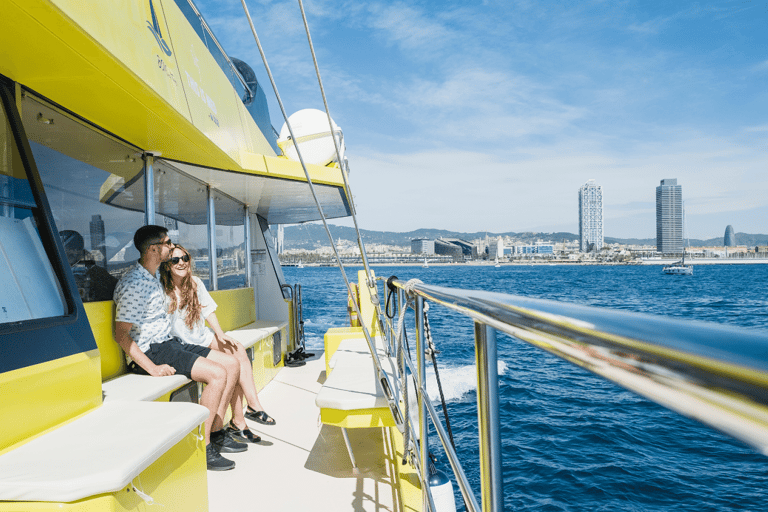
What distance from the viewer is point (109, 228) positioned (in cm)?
313

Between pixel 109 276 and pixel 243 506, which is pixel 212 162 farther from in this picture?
pixel 243 506

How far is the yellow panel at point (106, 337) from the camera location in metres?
2.74

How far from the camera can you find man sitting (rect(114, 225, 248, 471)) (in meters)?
2.87

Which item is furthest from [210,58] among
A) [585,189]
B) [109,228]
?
[585,189]

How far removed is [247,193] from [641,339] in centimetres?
521

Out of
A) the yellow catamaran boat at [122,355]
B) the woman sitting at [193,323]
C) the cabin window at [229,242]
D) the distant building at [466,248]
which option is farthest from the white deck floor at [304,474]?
the distant building at [466,248]

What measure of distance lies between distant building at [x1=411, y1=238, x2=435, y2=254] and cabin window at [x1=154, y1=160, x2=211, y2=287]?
10343 cm

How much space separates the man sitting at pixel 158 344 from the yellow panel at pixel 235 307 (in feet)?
5.00

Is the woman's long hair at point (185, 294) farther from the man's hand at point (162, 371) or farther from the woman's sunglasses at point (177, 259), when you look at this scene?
the man's hand at point (162, 371)

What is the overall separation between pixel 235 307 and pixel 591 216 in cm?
13893

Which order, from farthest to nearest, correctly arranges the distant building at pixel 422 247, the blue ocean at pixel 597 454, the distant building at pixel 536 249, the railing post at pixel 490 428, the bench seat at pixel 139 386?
the distant building at pixel 536 249
the distant building at pixel 422 247
the blue ocean at pixel 597 454
the bench seat at pixel 139 386
the railing post at pixel 490 428

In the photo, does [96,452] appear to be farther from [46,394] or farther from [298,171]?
[298,171]

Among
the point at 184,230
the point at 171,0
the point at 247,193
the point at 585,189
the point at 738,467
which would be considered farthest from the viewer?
the point at 585,189

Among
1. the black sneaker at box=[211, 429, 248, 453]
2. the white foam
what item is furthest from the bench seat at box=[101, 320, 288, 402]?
the white foam
